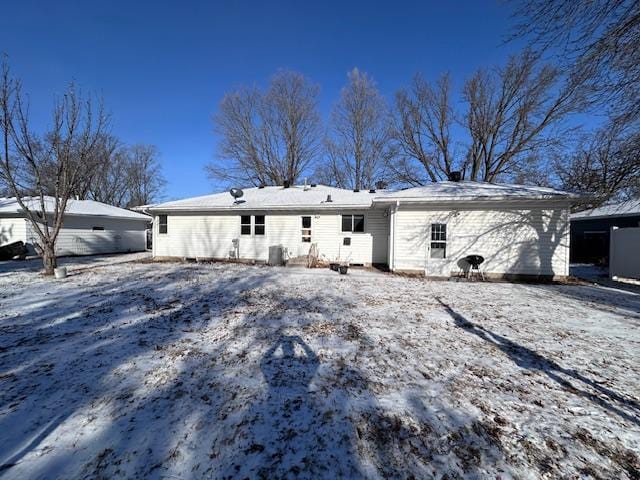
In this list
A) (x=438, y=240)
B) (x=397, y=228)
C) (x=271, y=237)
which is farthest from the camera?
(x=271, y=237)

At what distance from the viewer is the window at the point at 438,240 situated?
1034cm

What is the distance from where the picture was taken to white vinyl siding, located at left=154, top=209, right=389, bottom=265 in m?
12.3

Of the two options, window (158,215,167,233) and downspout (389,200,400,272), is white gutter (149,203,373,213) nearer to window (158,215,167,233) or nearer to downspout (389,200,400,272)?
window (158,215,167,233)

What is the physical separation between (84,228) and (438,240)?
2085 cm

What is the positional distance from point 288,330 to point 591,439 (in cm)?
374

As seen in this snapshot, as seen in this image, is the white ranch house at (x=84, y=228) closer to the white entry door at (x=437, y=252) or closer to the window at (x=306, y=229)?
the window at (x=306, y=229)

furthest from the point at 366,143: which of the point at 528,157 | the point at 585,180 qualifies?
the point at 585,180

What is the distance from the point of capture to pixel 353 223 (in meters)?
12.5

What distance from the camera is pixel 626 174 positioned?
831 cm

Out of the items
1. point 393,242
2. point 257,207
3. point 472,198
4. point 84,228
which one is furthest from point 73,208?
point 472,198

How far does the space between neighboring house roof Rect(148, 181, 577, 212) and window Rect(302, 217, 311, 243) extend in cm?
77

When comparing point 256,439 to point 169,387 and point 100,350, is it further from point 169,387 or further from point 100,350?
point 100,350

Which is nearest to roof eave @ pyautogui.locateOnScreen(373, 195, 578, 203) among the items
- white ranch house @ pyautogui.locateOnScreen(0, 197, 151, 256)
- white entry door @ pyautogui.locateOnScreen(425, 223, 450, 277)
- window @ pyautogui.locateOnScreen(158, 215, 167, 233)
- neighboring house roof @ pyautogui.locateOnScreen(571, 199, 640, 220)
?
white entry door @ pyautogui.locateOnScreen(425, 223, 450, 277)

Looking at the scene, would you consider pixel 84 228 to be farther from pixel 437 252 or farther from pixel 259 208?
pixel 437 252
